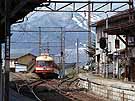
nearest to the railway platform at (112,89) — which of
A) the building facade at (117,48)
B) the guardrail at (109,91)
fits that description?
the guardrail at (109,91)

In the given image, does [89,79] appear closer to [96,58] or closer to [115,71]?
[115,71]

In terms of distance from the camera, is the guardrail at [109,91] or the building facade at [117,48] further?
the building facade at [117,48]

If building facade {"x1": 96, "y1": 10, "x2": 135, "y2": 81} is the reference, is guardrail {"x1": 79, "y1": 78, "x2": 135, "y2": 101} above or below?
below

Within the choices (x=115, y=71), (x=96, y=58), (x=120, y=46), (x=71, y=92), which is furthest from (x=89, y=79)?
(x=96, y=58)

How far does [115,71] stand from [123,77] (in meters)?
3.14

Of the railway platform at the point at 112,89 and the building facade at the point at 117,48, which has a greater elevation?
the building facade at the point at 117,48

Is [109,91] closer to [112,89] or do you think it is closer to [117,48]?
[112,89]

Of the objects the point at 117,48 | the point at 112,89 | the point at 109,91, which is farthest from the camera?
the point at 117,48

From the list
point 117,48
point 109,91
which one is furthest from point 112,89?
point 117,48

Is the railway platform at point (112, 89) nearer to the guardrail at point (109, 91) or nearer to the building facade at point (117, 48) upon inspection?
the guardrail at point (109, 91)

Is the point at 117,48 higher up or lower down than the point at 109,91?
higher up

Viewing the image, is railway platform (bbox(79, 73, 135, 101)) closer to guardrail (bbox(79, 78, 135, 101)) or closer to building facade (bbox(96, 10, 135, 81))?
guardrail (bbox(79, 78, 135, 101))

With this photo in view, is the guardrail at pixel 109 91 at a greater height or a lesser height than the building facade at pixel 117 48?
lesser

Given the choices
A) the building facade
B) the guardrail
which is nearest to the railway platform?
the guardrail
